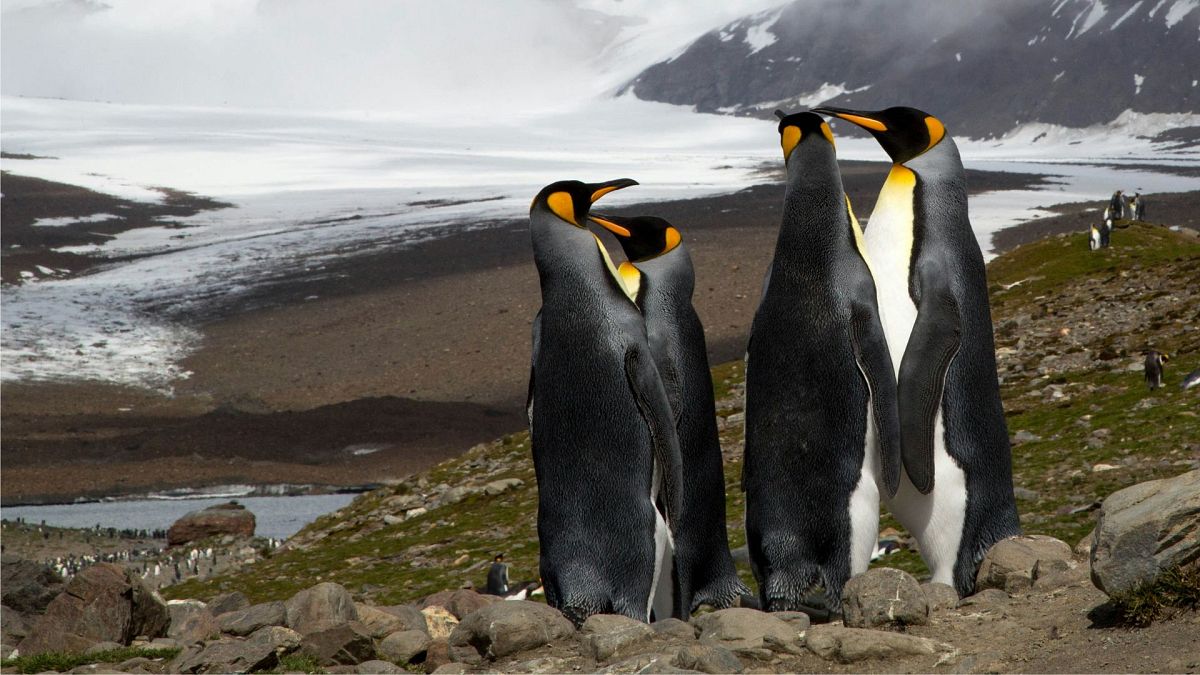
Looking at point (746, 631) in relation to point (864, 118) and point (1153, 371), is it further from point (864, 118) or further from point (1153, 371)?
point (1153, 371)

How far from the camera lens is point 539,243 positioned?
6156 mm

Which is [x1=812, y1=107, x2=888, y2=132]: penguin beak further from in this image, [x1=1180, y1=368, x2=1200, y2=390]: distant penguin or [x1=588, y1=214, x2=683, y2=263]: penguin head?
[x1=1180, y1=368, x2=1200, y2=390]: distant penguin

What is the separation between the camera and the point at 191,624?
23.1 ft

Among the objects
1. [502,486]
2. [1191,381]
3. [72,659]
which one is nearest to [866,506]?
[72,659]

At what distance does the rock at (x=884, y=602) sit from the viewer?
15.6 feet

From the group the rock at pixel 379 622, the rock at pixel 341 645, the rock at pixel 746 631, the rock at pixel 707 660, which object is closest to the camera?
the rock at pixel 707 660

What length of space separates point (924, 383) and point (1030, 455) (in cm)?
464

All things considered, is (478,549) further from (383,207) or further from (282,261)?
(383,207)

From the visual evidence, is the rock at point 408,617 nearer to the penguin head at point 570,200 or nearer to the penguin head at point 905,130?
the penguin head at point 570,200

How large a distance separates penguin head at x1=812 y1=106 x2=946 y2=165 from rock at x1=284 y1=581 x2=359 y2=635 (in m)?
3.13

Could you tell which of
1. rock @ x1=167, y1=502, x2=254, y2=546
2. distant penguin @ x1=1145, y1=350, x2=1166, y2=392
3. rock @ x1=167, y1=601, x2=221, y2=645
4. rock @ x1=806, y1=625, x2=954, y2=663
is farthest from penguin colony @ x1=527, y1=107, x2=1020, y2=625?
rock @ x1=167, y1=502, x2=254, y2=546

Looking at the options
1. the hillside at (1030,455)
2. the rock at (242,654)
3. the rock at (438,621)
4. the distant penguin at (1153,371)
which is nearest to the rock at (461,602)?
the rock at (438,621)

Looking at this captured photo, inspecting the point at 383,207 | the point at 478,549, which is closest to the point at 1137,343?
the point at 478,549

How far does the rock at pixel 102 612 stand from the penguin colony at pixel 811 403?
2294 millimetres
